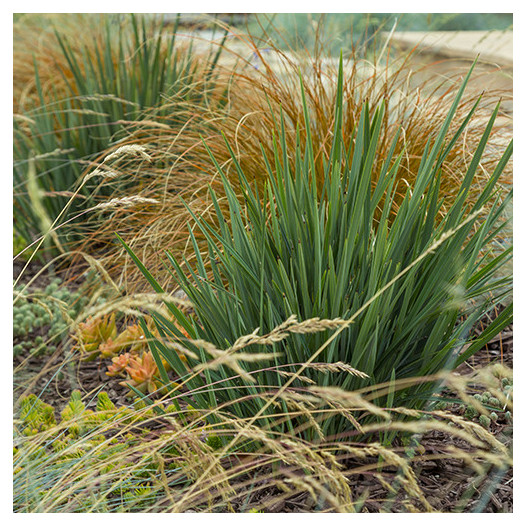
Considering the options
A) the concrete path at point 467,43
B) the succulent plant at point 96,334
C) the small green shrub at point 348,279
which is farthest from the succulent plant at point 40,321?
the concrete path at point 467,43

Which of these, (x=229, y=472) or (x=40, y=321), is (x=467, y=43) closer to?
(x=40, y=321)

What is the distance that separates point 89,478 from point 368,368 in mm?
816

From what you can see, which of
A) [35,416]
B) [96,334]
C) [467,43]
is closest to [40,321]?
[96,334]

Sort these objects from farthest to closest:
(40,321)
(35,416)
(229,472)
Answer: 1. (40,321)
2. (35,416)
3. (229,472)

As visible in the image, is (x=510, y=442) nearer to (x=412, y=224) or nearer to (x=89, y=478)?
(x=412, y=224)

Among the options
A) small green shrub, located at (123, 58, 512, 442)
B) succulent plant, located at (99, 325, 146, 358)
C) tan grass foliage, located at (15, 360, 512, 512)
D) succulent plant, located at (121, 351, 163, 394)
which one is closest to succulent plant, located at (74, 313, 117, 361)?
succulent plant, located at (99, 325, 146, 358)

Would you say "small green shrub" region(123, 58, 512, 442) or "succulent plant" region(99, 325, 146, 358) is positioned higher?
"small green shrub" region(123, 58, 512, 442)

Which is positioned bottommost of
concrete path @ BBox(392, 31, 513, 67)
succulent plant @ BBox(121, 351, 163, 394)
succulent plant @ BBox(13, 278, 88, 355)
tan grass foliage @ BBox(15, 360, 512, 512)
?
succulent plant @ BBox(13, 278, 88, 355)

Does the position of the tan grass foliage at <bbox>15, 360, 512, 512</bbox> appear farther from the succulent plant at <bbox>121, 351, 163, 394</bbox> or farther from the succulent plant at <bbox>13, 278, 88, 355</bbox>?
the succulent plant at <bbox>13, 278, 88, 355</bbox>

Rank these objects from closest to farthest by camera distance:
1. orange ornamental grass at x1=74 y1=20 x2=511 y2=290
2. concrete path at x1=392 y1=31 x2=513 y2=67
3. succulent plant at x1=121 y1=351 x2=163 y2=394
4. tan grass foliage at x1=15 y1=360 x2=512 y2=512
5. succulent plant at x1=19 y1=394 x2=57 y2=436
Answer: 1. tan grass foliage at x1=15 y1=360 x2=512 y2=512
2. succulent plant at x1=19 y1=394 x2=57 y2=436
3. succulent plant at x1=121 y1=351 x2=163 y2=394
4. orange ornamental grass at x1=74 y1=20 x2=511 y2=290
5. concrete path at x1=392 y1=31 x2=513 y2=67

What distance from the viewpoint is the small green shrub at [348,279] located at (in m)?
1.45

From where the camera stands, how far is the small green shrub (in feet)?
4.75

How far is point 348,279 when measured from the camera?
150 centimetres
